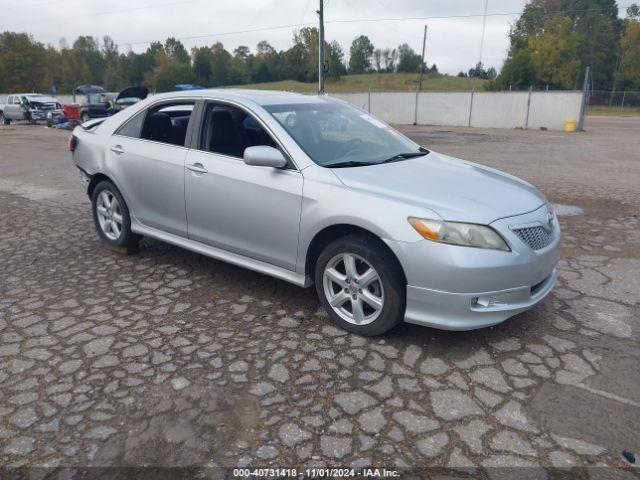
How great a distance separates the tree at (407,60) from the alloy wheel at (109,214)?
306ft

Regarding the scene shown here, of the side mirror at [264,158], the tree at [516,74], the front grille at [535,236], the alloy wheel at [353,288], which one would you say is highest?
the tree at [516,74]

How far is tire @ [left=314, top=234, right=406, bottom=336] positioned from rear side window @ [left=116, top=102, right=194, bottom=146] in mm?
1984

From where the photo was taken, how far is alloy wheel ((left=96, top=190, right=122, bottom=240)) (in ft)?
17.2

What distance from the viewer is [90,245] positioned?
18.8ft

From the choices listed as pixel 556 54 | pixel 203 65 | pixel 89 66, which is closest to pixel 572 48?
pixel 556 54

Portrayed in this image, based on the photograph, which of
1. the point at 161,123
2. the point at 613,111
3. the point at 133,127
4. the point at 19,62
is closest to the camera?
the point at 161,123

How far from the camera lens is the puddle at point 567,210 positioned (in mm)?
6996

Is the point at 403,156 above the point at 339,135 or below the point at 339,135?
below

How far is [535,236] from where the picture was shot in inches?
136

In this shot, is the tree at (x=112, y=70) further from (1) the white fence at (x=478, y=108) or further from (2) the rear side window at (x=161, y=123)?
(2) the rear side window at (x=161, y=123)

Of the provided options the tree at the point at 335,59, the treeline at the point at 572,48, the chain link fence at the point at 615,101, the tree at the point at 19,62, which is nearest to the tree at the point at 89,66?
the tree at the point at 19,62

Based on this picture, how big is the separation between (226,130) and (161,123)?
89 centimetres

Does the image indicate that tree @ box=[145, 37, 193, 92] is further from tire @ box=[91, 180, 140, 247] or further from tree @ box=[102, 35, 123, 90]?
tire @ box=[91, 180, 140, 247]

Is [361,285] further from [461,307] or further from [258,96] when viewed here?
[258,96]
